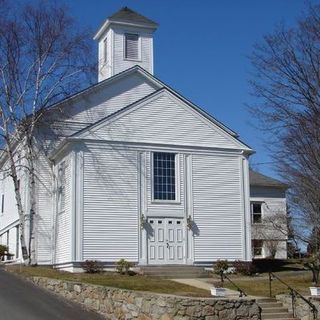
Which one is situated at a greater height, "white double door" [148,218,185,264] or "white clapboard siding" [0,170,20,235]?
"white clapboard siding" [0,170,20,235]

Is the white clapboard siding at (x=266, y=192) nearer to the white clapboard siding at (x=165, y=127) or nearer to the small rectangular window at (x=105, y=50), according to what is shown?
the small rectangular window at (x=105, y=50)

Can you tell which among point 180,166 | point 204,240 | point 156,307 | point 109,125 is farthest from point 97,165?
point 156,307

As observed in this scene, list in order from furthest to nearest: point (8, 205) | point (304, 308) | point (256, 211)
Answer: point (256, 211), point (8, 205), point (304, 308)

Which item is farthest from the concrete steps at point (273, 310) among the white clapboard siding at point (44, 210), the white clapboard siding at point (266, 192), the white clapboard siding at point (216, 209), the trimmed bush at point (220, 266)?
the white clapboard siding at point (266, 192)

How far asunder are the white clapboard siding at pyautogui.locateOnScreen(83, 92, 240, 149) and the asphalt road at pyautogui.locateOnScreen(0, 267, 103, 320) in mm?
10312

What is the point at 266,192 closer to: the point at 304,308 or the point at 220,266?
the point at 220,266

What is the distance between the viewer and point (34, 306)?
56.9 feet

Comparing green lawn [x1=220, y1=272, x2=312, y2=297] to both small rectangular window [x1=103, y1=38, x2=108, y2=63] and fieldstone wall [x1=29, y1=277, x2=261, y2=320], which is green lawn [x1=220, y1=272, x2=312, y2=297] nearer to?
fieldstone wall [x1=29, y1=277, x2=261, y2=320]

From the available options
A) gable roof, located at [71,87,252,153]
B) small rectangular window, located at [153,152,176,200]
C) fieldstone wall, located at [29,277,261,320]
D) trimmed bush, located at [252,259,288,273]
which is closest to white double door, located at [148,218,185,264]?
small rectangular window, located at [153,152,176,200]

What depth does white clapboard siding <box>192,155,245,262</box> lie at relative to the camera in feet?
94.8

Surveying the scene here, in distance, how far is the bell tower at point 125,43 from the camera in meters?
36.3

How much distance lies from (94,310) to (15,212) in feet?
→ 55.9

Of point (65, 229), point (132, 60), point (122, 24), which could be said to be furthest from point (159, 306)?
point (122, 24)

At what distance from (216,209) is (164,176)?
117 inches
